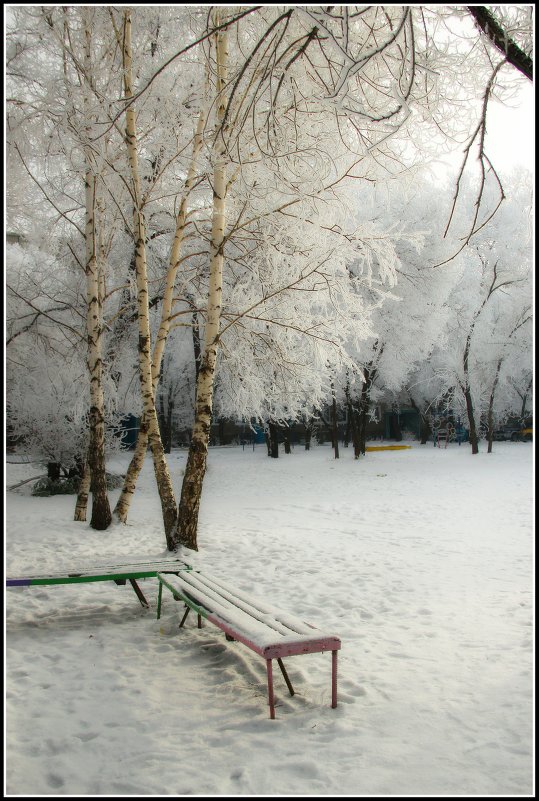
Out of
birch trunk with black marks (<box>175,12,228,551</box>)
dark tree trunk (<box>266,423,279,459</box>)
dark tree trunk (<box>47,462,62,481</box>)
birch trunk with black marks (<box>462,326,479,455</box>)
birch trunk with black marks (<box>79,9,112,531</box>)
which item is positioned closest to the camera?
birch trunk with black marks (<box>175,12,228,551</box>)

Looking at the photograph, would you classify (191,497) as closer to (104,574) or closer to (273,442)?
(104,574)

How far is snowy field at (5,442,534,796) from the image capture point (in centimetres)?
287

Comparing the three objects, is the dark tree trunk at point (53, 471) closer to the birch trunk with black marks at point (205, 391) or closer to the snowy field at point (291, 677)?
the snowy field at point (291, 677)

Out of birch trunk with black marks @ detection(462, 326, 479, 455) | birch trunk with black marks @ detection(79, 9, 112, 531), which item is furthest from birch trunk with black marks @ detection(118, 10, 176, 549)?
birch trunk with black marks @ detection(462, 326, 479, 455)

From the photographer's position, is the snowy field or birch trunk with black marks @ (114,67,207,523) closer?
the snowy field

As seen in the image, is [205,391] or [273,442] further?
[273,442]

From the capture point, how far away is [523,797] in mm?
2627

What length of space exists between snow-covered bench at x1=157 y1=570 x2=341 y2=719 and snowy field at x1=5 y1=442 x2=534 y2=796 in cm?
33

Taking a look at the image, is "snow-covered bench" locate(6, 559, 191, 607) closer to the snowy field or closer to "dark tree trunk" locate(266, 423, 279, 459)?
the snowy field

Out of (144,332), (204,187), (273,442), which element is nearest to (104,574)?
(144,332)

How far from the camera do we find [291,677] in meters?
4.09

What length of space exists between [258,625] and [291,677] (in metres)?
0.54

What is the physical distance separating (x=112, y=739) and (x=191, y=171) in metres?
7.19

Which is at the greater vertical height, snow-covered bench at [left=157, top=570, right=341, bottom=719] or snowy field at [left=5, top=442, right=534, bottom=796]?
snow-covered bench at [left=157, top=570, right=341, bottom=719]
